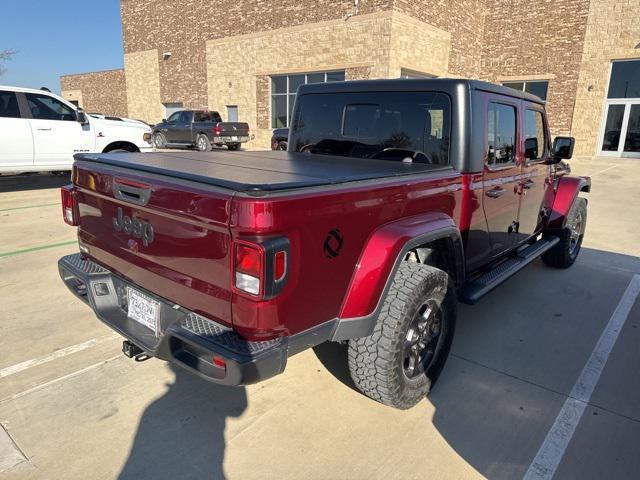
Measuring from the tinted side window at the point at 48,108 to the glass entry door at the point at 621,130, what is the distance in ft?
67.9

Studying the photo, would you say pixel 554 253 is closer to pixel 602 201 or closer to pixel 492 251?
pixel 492 251

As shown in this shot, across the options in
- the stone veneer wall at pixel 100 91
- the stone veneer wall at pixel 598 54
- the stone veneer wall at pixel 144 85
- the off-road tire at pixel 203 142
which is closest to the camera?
the stone veneer wall at pixel 598 54

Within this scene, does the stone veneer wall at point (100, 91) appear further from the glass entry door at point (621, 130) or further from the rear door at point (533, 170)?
the rear door at point (533, 170)

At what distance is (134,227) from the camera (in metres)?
2.54

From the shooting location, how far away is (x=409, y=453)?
2.50 meters

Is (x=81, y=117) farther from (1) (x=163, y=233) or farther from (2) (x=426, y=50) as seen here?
(2) (x=426, y=50)

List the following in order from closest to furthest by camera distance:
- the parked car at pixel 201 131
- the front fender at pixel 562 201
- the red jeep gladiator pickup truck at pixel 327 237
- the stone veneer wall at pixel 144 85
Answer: the red jeep gladiator pickup truck at pixel 327 237 < the front fender at pixel 562 201 < the parked car at pixel 201 131 < the stone veneer wall at pixel 144 85

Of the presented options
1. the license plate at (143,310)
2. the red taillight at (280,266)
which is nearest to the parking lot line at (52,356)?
the license plate at (143,310)

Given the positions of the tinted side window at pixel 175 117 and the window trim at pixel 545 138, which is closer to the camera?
the window trim at pixel 545 138

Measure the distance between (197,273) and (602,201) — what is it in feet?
35.7

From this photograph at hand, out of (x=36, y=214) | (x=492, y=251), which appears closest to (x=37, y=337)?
(x=492, y=251)

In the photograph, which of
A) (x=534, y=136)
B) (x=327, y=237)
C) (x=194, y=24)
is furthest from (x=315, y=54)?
(x=327, y=237)

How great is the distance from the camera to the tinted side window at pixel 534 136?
4203mm

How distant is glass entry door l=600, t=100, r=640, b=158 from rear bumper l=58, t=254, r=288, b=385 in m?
22.6
